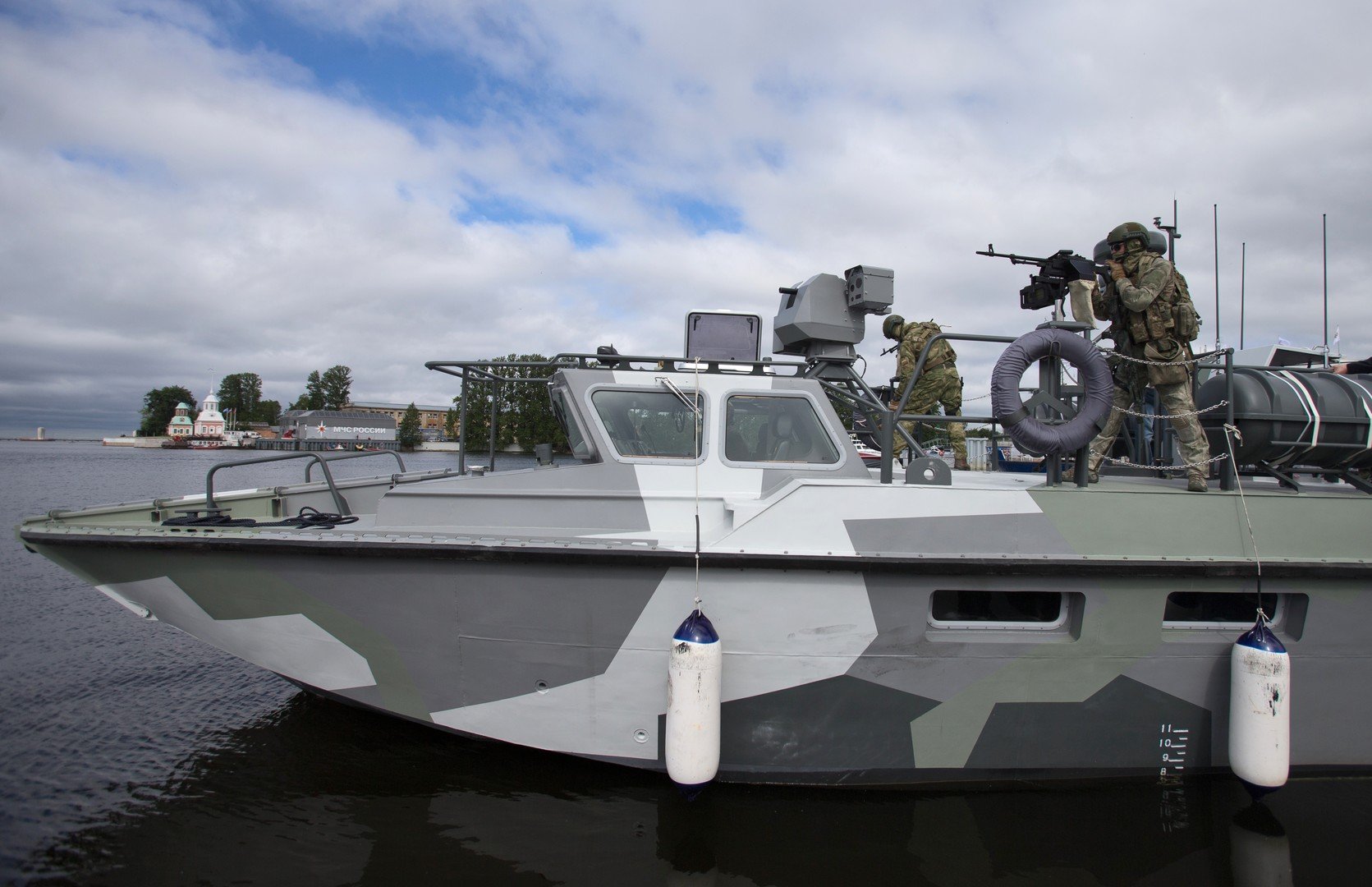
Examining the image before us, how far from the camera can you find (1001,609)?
3.48 m

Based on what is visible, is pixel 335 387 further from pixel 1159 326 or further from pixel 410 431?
pixel 1159 326

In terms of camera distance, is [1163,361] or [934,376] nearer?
[1163,361]

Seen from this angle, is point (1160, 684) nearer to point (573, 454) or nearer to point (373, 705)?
point (573, 454)

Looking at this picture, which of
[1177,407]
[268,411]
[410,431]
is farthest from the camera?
[268,411]

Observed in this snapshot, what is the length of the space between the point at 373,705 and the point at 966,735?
283cm

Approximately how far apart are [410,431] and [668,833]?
6847 cm

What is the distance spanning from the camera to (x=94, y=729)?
14.6ft

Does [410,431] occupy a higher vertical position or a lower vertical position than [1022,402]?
higher

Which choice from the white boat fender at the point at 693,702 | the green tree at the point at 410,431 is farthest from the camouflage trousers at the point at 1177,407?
the green tree at the point at 410,431

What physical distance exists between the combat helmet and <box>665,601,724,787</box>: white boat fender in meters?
3.24

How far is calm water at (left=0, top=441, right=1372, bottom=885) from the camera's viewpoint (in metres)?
3.01

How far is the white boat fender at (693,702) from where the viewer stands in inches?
118

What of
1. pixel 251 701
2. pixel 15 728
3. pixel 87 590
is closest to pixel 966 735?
pixel 251 701

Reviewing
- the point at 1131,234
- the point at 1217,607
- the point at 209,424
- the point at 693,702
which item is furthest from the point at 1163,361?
the point at 209,424
